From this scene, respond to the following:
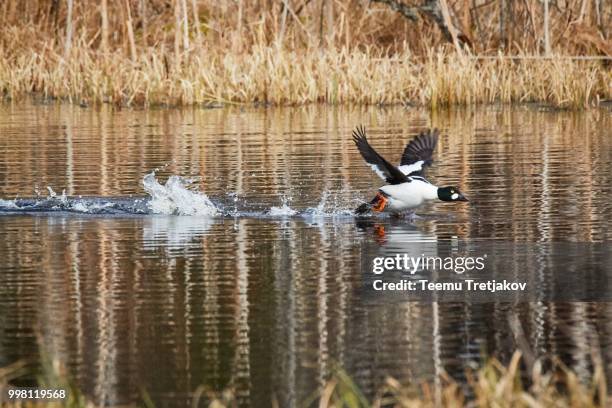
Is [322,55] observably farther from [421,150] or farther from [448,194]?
[448,194]

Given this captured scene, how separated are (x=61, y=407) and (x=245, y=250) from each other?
4.28 meters

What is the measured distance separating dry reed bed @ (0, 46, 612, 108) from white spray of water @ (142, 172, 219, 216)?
1198 cm

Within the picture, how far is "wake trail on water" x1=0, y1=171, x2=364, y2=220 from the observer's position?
11609mm

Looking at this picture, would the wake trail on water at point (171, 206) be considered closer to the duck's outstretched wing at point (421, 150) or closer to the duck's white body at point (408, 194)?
the duck's white body at point (408, 194)

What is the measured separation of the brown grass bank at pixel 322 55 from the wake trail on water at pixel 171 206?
1183cm

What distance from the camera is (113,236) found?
10.5 metres

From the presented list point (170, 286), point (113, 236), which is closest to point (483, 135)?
point (113, 236)

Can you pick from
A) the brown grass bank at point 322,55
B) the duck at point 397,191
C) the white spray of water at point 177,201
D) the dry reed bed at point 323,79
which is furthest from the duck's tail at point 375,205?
the brown grass bank at point 322,55

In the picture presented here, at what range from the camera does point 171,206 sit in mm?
11906

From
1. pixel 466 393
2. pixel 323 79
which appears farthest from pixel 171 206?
pixel 323 79

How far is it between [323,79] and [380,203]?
43.6ft

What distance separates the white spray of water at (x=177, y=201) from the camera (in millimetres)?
11781

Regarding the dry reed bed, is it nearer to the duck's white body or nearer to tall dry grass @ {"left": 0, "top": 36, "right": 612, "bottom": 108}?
tall dry grass @ {"left": 0, "top": 36, "right": 612, "bottom": 108}

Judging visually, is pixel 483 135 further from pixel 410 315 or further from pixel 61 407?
pixel 61 407
